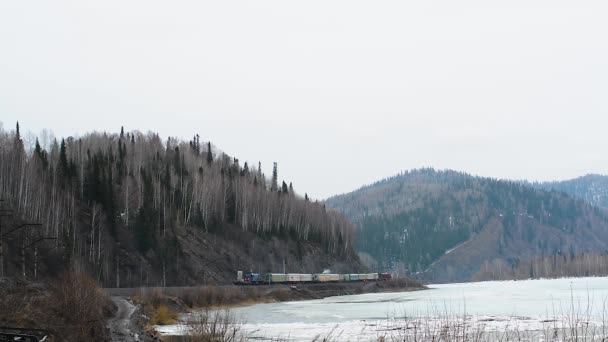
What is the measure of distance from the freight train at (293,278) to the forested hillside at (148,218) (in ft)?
10.2

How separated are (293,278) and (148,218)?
950 inches

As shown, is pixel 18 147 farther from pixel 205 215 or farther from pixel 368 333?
pixel 368 333

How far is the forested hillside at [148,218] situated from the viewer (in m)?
67.4

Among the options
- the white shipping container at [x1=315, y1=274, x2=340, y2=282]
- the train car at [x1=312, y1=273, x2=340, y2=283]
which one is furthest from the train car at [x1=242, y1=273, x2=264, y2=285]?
the white shipping container at [x1=315, y1=274, x2=340, y2=282]

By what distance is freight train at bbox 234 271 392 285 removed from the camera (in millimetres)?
89125

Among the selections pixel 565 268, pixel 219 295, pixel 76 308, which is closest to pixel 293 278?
pixel 219 295

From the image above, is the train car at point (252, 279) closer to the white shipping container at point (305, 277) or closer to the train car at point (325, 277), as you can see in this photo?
the white shipping container at point (305, 277)

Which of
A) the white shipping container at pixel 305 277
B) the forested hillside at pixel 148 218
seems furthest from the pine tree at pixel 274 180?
the white shipping container at pixel 305 277

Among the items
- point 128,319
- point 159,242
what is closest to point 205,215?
point 159,242

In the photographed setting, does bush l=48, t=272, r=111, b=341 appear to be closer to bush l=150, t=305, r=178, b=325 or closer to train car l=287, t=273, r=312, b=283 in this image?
bush l=150, t=305, r=178, b=325

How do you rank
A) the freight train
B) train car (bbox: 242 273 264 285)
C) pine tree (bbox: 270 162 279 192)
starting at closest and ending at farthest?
train car (bbox: 242 273 264 285) → the freight train → pine tree (bbox: 270 162 279 192)

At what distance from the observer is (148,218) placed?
84.2 meters

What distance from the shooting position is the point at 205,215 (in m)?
100

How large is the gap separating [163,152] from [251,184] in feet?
70.5
